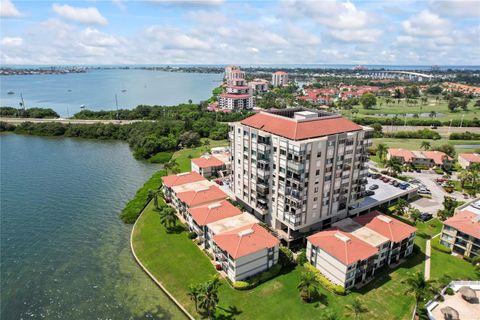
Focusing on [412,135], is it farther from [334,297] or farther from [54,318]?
[54,318]

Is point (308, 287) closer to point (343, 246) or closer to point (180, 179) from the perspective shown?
point (343, 246)

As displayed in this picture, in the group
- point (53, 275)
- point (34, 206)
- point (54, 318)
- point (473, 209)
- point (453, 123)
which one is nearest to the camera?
point (54, 318)

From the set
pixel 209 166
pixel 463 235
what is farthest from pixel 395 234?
pixel 209 166

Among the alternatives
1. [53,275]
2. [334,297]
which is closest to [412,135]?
[334,297]

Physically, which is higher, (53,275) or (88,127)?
(88,127)

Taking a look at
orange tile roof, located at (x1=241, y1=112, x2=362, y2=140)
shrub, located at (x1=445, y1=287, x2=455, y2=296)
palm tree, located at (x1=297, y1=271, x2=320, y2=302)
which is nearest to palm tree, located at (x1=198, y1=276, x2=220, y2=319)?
palm tree, located at (x1=297, y1=271, x2=320, y2=302)

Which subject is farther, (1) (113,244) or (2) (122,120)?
(2) (122,120)
